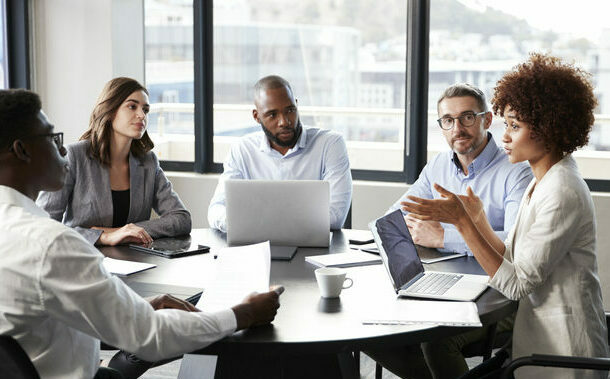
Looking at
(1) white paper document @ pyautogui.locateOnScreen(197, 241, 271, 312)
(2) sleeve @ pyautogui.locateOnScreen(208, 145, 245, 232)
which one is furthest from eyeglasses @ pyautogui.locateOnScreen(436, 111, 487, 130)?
(1) white paper document @ pyautogui.locateOnScreen(197, 241, 271, 312)

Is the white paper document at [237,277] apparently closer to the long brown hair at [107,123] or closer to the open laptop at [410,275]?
the open laptop at [410,275]

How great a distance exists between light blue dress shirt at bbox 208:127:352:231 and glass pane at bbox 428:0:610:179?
1490 mm

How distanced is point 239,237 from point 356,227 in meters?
2.11

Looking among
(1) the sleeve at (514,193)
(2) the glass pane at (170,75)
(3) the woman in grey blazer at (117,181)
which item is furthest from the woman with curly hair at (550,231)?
(2) the glass pane at (170,75)

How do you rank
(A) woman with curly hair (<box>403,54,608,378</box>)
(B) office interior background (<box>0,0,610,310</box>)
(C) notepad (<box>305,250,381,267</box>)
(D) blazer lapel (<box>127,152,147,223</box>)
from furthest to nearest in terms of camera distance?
(B) office interior background (<box>0,0,610,310</box>) → (D) blazer lapel (<box>127,152,147,223</box>) → (C) notepad (<box>305,250,381,267</box>) → (A) woman with curly hair (<box>403,54,608,378</box>)

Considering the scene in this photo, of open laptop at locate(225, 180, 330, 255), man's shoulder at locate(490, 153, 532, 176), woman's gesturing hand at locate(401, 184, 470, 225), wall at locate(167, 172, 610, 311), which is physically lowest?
wall at locate(167, 172, 610, 311)

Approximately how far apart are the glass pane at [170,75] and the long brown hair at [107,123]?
2.01 m

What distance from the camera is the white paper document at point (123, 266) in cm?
227

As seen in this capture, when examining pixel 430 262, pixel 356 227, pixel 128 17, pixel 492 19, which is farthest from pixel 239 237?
pixel 128 17

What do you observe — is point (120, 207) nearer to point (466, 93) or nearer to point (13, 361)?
point (466, 93)

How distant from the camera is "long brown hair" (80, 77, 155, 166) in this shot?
304 cm

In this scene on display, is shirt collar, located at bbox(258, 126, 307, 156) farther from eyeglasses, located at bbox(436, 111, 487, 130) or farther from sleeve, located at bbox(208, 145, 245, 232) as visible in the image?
eyeglasses, located at bbox(436, 111, 487, 130)

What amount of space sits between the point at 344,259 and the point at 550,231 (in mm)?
705

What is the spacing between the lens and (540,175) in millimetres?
2195
